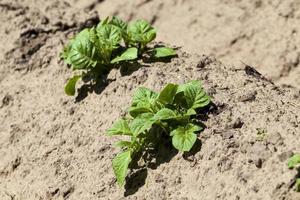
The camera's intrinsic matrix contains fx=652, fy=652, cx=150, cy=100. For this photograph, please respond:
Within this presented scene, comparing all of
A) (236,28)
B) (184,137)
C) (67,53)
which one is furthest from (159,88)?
(236,28)

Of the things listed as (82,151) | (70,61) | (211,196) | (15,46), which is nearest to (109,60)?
(70,61)

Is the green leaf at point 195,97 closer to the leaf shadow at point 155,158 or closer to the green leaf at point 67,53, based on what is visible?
the leaf shadow at point 155,158

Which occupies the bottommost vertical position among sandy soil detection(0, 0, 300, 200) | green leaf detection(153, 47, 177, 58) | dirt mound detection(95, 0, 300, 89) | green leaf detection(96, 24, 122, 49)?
dirt mound detection(95, 0, 300, 89)

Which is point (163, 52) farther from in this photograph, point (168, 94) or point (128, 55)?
point (168, 94)

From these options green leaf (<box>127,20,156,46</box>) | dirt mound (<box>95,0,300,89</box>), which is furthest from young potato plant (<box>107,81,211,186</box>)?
dirt mound (<box>95,0,300,89</box>)

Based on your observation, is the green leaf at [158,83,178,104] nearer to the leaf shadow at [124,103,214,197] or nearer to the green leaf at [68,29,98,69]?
the leaf shadow at [124,103,214,197]

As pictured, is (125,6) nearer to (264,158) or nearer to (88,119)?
(88,119)
